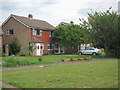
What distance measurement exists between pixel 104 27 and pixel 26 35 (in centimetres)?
1519

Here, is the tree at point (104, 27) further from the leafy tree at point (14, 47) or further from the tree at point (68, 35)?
the leafy tree at point (14, 47)

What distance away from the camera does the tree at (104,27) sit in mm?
27453

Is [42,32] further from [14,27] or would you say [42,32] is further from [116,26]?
[116,26]

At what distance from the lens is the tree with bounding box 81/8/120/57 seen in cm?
2745

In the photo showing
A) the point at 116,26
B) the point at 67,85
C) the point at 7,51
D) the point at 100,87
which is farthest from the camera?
the point at 7,51

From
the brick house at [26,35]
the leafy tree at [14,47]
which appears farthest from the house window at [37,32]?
the leafy tree at [14,47]

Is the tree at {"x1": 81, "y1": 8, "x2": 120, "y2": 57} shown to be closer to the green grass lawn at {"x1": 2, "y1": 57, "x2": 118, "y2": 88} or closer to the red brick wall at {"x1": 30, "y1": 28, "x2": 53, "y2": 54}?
the red brick wall at {"x1": 30, "y1": 28, "x2": 53, "y2": 54}

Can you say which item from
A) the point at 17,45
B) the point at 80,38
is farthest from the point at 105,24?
the point at 17,45

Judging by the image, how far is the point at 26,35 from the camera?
34.8 meters

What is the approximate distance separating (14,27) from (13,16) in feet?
7.31

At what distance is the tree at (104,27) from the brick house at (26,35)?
11212mm

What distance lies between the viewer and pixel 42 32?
38.3 metres

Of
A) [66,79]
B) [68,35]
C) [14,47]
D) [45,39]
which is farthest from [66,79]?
[45,39]

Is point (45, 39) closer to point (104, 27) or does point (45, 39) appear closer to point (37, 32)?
point (37, 32)
